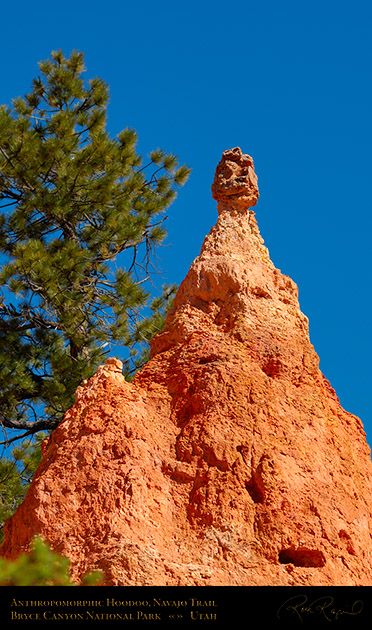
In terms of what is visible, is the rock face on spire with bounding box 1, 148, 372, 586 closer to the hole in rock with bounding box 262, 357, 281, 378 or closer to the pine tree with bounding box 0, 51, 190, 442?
the hole in rock with bounding box 262, 357, 281, 378

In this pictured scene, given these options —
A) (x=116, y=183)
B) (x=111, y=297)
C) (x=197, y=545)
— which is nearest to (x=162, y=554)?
(x=197, y=545)

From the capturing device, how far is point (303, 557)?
4949mm

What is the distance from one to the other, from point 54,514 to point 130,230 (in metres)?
9.46

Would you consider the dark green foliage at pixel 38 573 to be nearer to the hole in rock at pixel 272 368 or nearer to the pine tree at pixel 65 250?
the hole in rock at pixel 272 368

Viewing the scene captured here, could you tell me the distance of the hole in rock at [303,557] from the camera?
4.92 metres

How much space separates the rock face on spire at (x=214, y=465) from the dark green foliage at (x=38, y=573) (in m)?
0.19

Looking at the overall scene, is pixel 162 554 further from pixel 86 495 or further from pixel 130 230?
pixel 130 230

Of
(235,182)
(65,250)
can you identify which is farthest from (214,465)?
(65,250)

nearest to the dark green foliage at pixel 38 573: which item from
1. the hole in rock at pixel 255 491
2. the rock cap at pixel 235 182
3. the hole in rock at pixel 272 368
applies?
the hole in rock at pixel 255 491

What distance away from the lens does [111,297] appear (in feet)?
46.1

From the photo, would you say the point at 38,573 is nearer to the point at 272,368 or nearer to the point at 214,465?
the point at 214,465

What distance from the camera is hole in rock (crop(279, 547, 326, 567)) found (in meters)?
4.92

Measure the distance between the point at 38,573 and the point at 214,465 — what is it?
1.37 m
